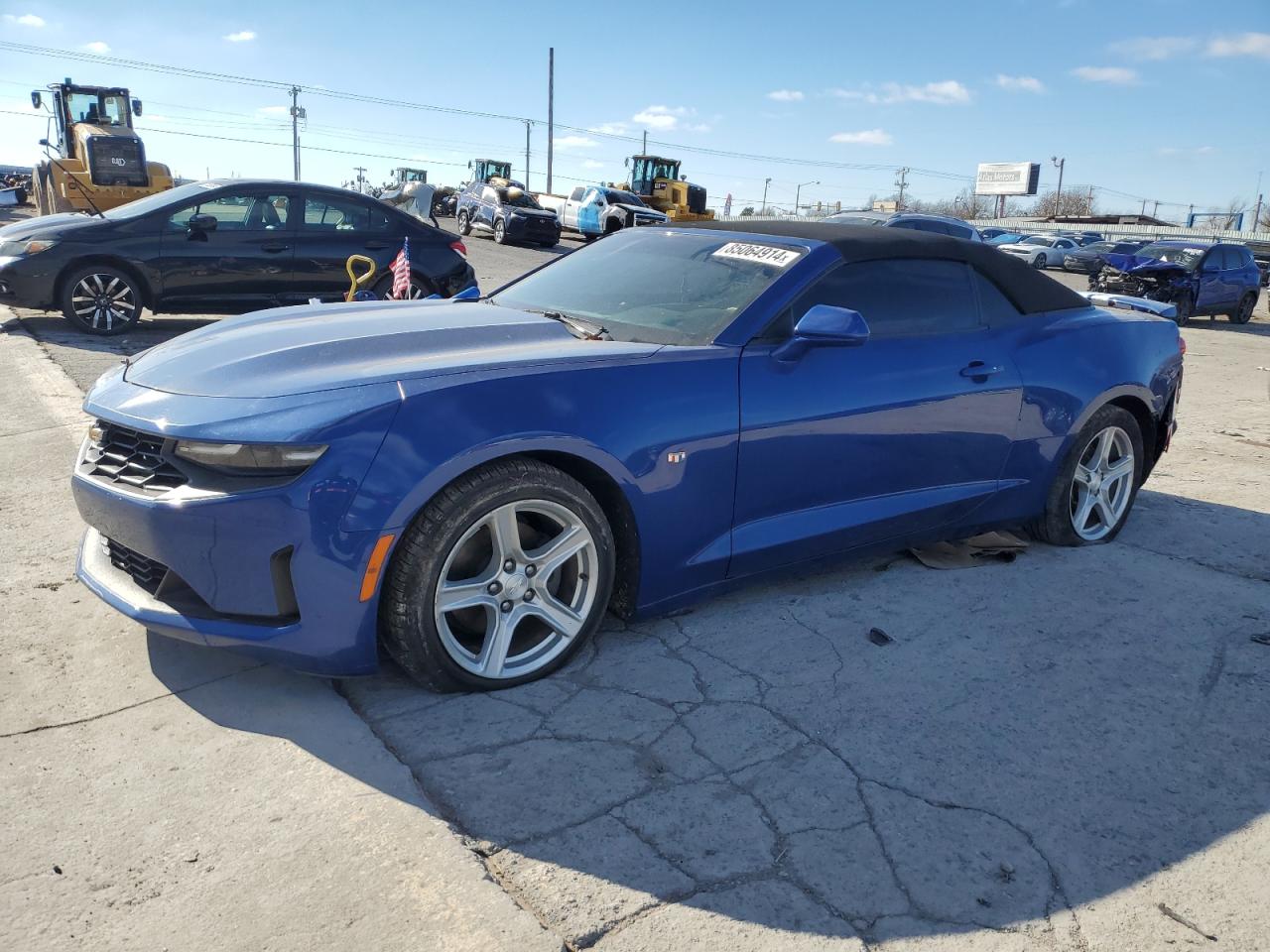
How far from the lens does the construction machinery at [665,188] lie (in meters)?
34.9

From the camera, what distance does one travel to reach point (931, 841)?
97.7 inches

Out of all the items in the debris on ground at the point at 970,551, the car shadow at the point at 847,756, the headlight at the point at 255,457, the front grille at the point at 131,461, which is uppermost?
the headlight at the point at 255,457

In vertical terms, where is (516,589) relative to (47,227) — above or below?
below

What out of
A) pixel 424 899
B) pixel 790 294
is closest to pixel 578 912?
pixel 424 899

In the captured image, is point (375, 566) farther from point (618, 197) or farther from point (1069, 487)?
point (618, 197)

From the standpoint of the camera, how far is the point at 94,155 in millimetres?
19203

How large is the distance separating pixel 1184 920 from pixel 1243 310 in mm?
21061

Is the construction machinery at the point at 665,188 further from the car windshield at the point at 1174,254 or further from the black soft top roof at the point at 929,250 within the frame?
the black soft top roof at the point at 929,250

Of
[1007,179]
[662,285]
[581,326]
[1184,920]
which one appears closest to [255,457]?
[581,326]

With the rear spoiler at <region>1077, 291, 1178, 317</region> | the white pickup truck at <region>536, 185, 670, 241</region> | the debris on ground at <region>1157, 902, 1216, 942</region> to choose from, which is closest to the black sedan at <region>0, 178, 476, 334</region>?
the rear spoiler at <region>1077, 291, 1178, 317</region>

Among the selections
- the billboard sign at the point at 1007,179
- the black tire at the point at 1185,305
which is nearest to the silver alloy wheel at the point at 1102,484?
the black tire at the point at 1185,305

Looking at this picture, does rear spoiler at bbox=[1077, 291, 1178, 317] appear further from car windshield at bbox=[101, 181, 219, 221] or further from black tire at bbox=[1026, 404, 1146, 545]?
car windshield at bbox=[101, 181, 219, 221]

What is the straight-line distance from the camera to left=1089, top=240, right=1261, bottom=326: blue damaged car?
61.1 feet

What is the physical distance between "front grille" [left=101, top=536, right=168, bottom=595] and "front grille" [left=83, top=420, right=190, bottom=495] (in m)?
0.20
